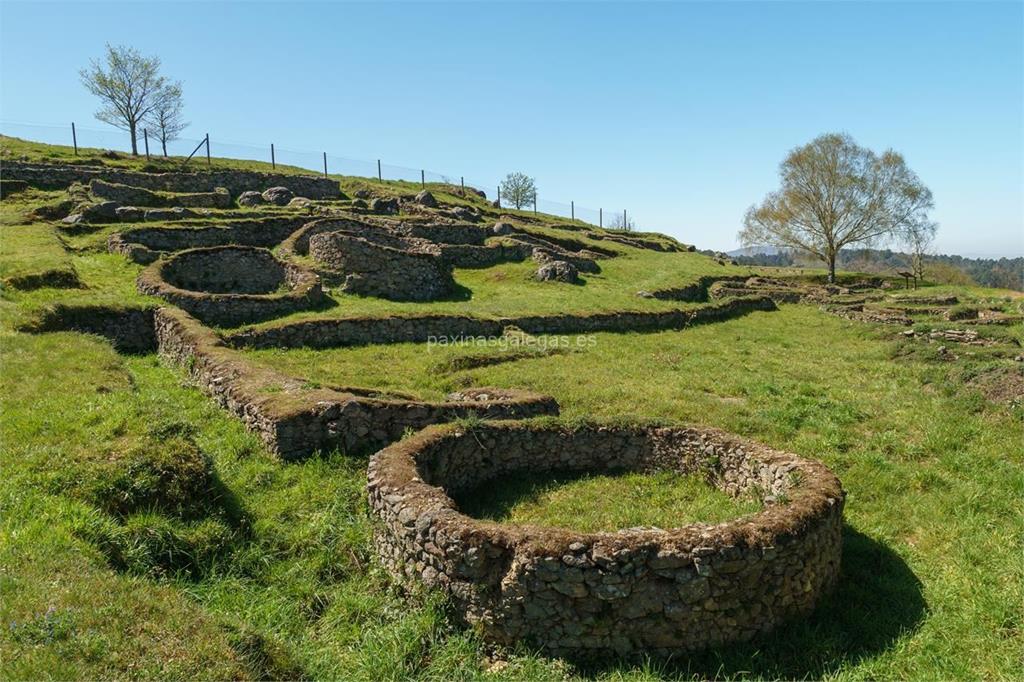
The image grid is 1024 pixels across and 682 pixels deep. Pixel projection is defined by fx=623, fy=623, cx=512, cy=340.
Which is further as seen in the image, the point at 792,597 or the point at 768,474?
the point at 768,474

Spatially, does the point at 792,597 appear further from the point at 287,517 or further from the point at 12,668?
the point at 12,668

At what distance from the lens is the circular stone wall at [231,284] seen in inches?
682

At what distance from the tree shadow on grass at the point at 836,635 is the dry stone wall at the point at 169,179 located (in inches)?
1602

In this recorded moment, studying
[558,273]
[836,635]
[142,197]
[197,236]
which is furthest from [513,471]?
[142,197]

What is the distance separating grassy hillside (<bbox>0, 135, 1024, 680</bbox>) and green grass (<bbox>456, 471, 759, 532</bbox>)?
0.16ft

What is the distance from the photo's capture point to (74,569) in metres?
5.07

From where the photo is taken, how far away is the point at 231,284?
2148 centimetres

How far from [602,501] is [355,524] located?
3055mm

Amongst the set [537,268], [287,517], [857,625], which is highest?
[537,268]

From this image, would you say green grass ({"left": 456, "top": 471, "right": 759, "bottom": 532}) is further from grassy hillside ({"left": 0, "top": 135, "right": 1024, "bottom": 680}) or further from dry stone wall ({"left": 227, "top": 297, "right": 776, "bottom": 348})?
dry stone wall ({"left": 227, "top": 297, "right": 776, "bottom": 348})

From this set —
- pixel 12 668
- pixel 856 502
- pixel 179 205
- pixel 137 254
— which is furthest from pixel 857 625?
pixel 179 205

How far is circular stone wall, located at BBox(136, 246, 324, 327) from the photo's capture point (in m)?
17.3

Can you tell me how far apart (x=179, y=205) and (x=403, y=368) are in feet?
80.3

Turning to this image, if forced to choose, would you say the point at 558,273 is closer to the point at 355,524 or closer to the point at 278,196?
the point at 278,196
